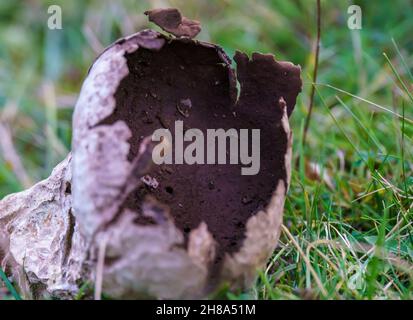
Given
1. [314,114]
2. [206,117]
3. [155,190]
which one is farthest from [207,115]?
[314,114]

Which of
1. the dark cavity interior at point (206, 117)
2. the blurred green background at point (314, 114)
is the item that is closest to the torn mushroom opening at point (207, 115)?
the dark cavity interior at point (206, 117)

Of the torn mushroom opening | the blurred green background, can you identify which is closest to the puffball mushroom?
the torn mushroom opening

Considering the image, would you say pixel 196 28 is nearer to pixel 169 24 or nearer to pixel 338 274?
pixel 169 24

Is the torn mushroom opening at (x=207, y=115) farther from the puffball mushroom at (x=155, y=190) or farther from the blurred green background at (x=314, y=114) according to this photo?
the blurred green background at (x=314, y=114)

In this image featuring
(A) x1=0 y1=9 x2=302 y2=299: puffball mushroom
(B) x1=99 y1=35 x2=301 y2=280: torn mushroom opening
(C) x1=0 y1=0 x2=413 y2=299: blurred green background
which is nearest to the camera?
(A) x1=0 y1=9 x2=302 y2=299: puffball mushroom

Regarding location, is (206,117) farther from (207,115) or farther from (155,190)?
(155,190)

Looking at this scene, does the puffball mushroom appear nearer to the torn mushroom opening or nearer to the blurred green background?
the torn mushroom opening
